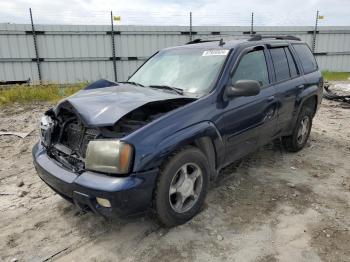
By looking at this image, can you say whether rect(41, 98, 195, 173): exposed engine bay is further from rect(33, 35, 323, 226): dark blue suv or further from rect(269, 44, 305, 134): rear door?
rect(269, 44, 305, 134): rear door

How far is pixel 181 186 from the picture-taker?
123 inches

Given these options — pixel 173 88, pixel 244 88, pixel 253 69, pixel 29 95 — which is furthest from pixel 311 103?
pixel 29 95

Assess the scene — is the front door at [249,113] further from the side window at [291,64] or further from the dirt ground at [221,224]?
the side window at [291,64]

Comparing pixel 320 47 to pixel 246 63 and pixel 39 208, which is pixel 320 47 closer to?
pixel 246 63

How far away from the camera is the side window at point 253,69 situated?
12.5ft

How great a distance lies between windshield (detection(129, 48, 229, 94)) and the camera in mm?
3639

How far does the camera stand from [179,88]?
369cm

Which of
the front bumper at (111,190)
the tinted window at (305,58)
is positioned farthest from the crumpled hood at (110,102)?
the tinted window at (305,58)

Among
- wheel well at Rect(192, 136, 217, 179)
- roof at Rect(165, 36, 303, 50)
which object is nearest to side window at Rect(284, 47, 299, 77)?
roof at Rect(165, 36, 303, 50)

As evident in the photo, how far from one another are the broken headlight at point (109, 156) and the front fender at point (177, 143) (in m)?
0.09

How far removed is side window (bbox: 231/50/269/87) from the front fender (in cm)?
72

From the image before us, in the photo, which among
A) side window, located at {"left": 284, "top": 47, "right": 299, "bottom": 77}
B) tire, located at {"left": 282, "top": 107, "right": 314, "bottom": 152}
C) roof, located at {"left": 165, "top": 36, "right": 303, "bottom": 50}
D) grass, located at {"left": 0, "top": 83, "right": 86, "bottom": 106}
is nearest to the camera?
roof, located at {"left": 165, "top": 36, "right": 303, "bottom": 50}

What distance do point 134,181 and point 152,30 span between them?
40.4 feet

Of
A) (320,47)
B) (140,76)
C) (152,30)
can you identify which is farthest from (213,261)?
(320,47)
